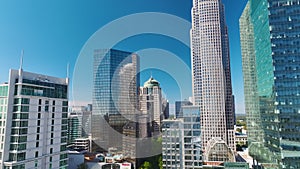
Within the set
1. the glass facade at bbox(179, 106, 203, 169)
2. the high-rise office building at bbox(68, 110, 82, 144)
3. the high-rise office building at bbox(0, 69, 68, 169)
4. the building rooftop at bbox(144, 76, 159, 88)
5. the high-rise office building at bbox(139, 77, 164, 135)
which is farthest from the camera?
the building rooftop at bbox(144, 76, 159, 88)

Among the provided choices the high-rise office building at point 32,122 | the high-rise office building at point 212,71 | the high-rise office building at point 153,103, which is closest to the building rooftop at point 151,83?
the high-rise office building at point 153,103

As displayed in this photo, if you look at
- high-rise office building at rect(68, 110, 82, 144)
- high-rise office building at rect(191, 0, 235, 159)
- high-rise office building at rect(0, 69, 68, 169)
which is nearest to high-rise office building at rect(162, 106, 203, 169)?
high-rise office building at rect(0, 69, 68, 169)

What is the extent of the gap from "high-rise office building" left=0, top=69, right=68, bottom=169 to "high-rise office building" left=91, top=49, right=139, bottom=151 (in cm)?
1107

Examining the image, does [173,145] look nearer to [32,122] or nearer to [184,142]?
[184,142]

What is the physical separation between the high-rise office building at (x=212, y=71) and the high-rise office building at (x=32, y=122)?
17390mm

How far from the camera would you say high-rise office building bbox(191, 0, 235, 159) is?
2302cm

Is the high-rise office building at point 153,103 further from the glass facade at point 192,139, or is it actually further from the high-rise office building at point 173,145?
the glass facade at point 192,139

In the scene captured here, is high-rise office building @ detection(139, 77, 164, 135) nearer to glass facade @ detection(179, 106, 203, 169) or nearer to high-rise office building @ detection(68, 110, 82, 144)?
high-rise office building @ detection(68, 110, 82, 144)

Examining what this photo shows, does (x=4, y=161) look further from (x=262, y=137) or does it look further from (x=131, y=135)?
(x=262, y=137)

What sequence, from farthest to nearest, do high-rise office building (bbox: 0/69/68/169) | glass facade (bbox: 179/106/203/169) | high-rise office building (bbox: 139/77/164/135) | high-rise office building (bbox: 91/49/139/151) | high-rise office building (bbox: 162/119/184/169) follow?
high-rise office building (bbox: 139/77/164/135)
high-rise office building (bbox: 91/49/139/151)
high-rise office building (bbox: 162/119/184/169)
glass facade (bbox: 179/106/203/169)
high-rise office building (bbox: 0/69/68/169)

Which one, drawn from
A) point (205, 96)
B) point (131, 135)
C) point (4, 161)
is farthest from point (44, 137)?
point (205, 96)

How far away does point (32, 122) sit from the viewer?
9.92 metres

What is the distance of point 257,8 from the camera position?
15.6 metres

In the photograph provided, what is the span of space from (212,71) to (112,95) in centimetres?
1426
